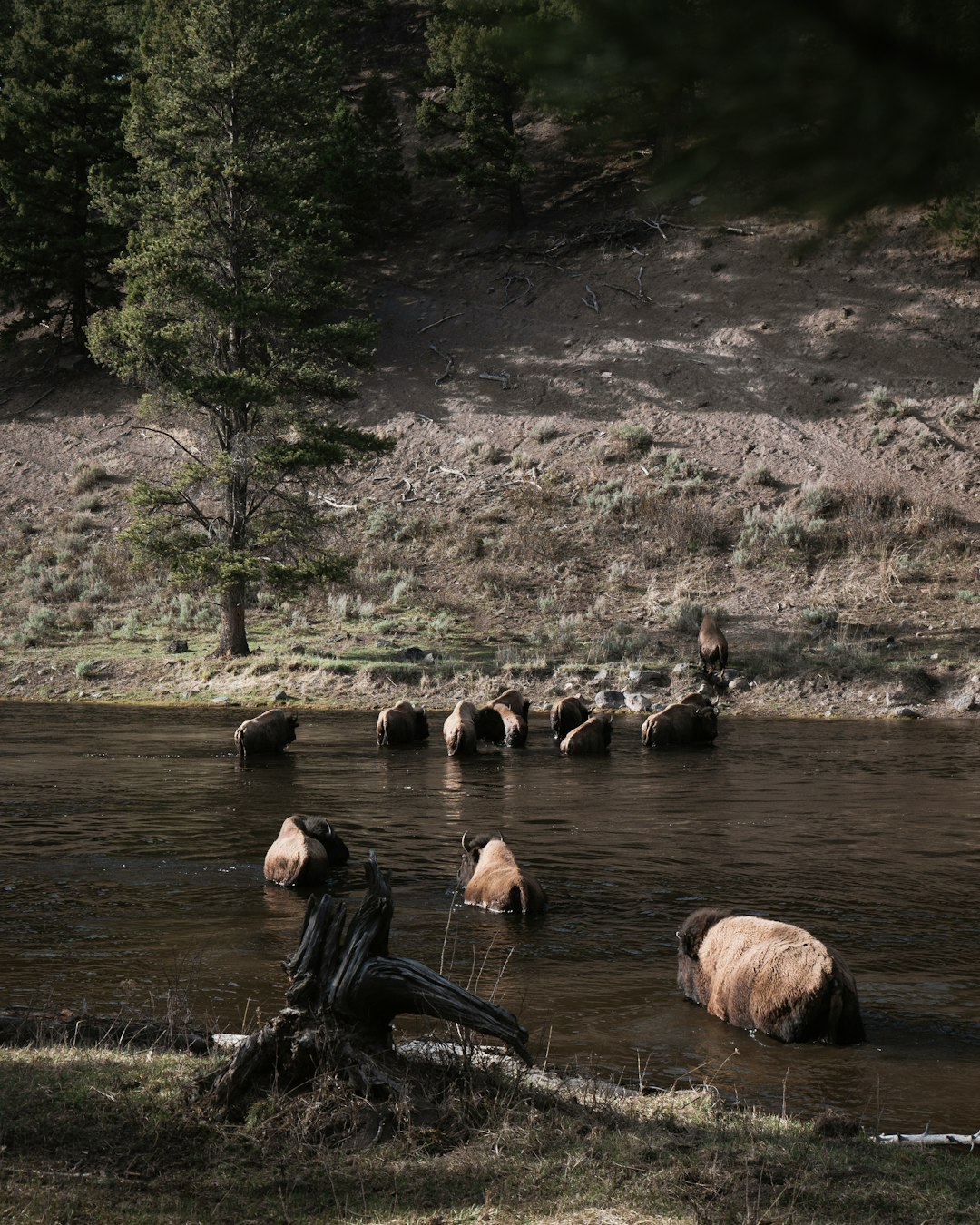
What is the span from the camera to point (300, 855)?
1073 cm

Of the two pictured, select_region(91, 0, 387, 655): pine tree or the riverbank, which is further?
select_region(91, 0, 387, 655): pine tree

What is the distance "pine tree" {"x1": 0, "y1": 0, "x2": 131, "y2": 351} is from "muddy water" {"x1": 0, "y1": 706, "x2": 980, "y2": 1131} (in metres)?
31.1

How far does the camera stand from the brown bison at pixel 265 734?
1925cm

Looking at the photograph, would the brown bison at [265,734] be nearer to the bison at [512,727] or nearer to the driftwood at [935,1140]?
the bison at [512,727]

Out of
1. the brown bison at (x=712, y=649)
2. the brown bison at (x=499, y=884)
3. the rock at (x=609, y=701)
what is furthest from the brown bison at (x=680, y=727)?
A: the brown bison at (x=499, y=884)

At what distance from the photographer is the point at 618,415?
43.8 metres

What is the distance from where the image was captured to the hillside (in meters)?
27.9

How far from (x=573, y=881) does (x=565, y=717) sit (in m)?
10.6

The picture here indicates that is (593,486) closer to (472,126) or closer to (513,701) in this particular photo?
(472,126)

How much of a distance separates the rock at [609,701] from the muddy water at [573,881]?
4.44m

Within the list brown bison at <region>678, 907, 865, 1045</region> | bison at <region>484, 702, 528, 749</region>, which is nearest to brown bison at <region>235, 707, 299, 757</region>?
bison at <region>484, 702, 528, 749</region>

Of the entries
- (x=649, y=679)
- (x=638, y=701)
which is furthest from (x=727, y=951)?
(x=649, y=679)

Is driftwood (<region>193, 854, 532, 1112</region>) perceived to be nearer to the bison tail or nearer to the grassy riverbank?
the grassy riverbank

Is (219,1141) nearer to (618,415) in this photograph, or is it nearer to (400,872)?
(400,872)
